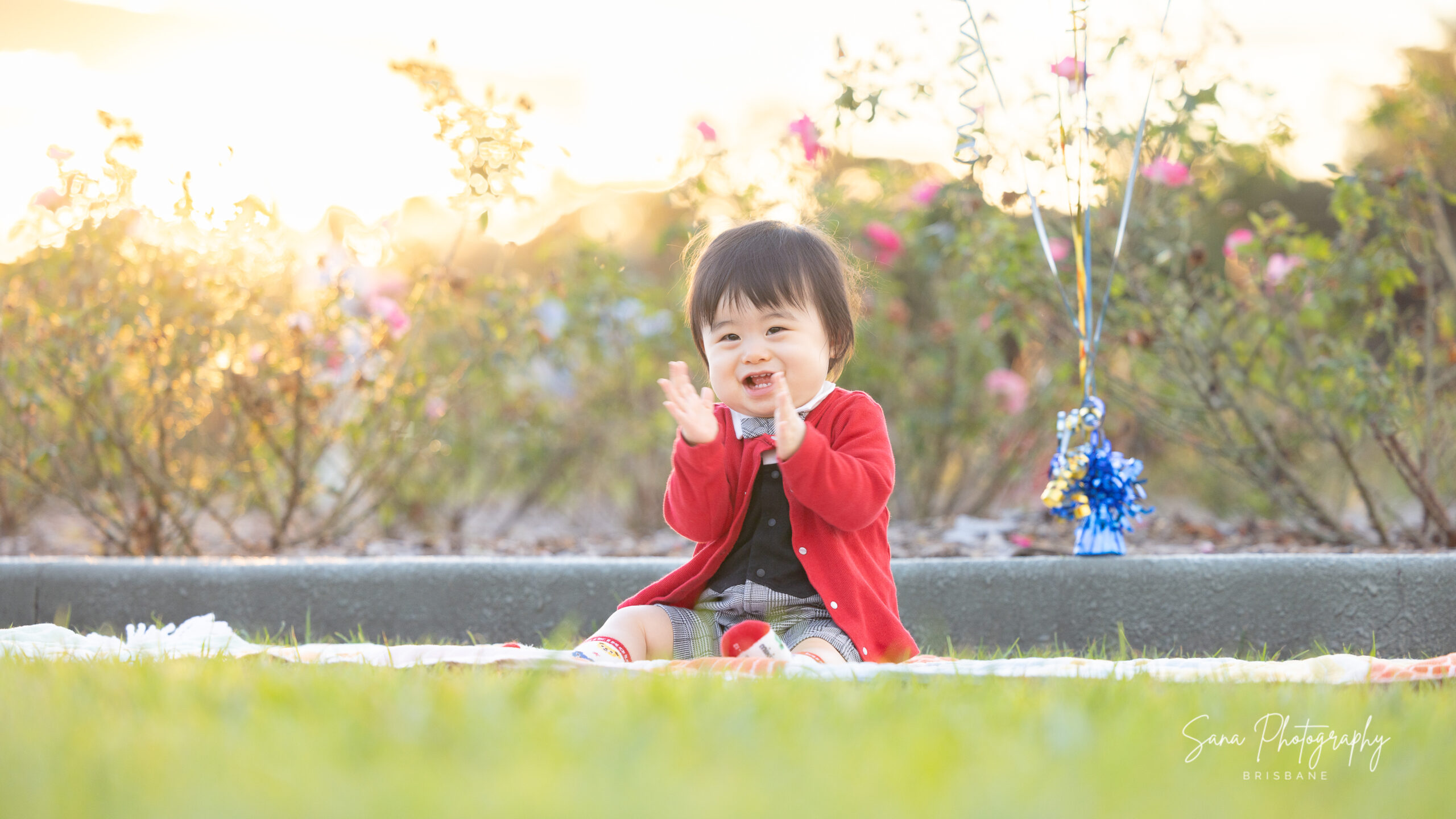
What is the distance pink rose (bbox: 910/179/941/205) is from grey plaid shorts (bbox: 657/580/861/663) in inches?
74.4

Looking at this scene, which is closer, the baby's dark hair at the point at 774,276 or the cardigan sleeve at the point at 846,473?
the cardigan sleeve at the point at 846,473

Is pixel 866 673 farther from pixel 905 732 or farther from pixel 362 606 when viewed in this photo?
pixel 362 606

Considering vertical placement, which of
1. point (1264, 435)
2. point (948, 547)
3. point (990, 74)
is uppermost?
point (990, 74)

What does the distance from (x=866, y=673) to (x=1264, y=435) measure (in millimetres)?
2271

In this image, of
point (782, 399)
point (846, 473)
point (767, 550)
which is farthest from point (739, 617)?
point (782, 399)

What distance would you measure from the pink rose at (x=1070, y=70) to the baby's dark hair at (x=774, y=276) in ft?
3.28

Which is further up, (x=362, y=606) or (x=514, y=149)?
(x=514, y=149)

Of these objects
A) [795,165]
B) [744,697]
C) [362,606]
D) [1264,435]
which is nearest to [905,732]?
[744,697]

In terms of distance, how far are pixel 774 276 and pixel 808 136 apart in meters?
1.77

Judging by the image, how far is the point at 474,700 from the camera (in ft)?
4.20

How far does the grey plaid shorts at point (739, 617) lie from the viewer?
219cm

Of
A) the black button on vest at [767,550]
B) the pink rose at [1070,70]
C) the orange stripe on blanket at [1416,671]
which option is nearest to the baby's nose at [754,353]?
the black button on vest at [767,550]

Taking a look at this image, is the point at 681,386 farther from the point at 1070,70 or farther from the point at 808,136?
the point at 808,136

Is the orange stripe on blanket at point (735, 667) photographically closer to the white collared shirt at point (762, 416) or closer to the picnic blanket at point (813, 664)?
the picnic blanket at point (813, 664)
